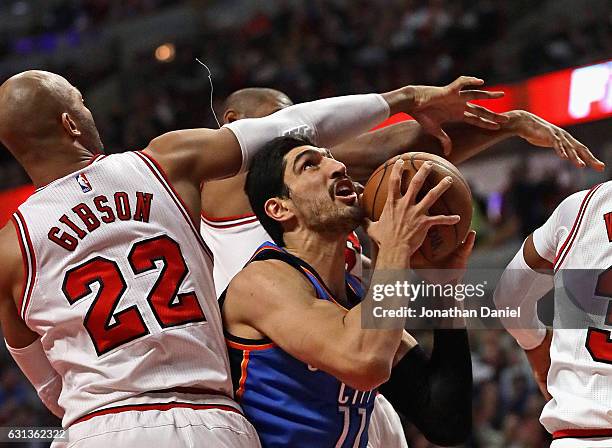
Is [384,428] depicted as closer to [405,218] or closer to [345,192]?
[345,192]

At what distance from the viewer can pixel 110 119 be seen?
14508mm

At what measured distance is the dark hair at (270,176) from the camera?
3.38m

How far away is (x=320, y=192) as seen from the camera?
10.7ft

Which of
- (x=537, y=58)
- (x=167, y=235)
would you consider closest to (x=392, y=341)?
(x=167, y=235)

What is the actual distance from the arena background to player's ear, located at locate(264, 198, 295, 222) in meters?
4.83

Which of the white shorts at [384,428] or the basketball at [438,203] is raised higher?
the basketball at [438,203]

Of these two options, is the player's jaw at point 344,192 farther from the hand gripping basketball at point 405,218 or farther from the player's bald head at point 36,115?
the player's bald head at point 36,115

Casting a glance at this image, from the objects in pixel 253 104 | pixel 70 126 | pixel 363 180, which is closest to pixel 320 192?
pixel 70 126

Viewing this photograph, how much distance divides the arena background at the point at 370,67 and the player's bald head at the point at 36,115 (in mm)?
5291

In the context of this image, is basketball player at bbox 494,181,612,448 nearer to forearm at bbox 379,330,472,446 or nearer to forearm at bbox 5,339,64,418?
forearm at bbox 379,330,472,446

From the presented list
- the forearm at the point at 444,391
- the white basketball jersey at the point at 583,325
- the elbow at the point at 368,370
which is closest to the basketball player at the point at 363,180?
the white basketball jersey at the point at 583,325

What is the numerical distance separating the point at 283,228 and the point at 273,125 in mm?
411

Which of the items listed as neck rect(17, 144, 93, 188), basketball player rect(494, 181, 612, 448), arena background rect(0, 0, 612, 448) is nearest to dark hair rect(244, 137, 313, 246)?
neck rect(17, 144, 93, 188)

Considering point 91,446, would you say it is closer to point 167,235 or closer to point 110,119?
point 167,235
